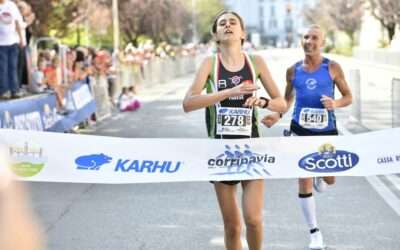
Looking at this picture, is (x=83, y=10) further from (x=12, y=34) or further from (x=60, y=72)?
(x=12, y=34)

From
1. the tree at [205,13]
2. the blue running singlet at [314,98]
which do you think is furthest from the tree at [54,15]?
the tree at [205,13]

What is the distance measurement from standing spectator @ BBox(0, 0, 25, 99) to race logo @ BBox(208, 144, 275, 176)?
25.1ft

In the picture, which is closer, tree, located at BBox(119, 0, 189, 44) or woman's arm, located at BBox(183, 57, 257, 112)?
woman's arm, located at BBox(183, 57, 257, 112)

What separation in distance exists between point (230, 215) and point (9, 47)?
8.36 m

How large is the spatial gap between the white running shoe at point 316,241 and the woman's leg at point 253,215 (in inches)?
61.5

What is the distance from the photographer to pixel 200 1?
366ft

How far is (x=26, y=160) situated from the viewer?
5973 mm

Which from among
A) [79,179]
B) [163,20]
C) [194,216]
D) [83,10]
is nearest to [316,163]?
[79,179]

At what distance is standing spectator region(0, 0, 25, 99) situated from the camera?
13031 millimetres

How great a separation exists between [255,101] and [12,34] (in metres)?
8.46

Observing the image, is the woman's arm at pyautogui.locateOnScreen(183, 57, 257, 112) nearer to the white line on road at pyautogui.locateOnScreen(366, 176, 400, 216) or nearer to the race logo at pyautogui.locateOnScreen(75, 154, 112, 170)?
the race logo at pyautogui.locateOnScreen(75, 154, 112, 170)

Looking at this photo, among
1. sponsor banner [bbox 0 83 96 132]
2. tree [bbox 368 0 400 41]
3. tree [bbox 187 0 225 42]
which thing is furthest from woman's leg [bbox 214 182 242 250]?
tree [bbox 187 0 225 42]

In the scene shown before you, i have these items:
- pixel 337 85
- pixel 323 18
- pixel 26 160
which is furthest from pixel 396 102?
pixel 323 18

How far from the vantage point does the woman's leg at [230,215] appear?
5.70m
